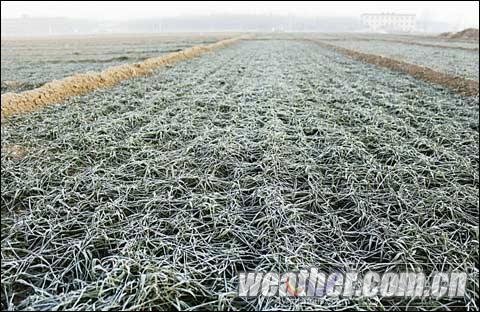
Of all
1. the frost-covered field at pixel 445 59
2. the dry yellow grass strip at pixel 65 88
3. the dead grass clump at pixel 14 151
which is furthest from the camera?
the frost-covered field at pixel 445 59

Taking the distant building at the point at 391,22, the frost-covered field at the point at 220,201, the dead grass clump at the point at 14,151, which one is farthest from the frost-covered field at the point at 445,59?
the distant building at the point at 391,22

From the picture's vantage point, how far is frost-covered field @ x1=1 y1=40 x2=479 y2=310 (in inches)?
96.5

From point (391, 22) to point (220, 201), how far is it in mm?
120763

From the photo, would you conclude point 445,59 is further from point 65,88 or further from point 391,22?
point 391,22

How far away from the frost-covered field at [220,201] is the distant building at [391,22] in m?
114

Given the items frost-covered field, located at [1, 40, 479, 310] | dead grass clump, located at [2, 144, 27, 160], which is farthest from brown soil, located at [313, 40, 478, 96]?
dead grass clump, located at [2, 144, 27, 160]

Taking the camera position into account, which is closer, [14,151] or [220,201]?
[220,201]

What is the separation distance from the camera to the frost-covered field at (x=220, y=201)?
8.04 feet

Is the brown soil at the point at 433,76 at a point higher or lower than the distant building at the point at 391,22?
lower

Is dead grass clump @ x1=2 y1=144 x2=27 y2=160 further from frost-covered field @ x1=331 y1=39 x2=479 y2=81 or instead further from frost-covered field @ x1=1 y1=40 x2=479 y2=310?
frost-covered field @ x1=331 y1=39 x2=479 y2=81

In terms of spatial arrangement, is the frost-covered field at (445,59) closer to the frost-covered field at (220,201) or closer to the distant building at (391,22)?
the frost-covered field at (220,201)

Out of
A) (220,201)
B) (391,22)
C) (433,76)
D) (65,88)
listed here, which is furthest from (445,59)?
(391,22)

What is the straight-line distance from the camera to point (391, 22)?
110 m

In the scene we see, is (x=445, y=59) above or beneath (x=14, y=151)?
above
